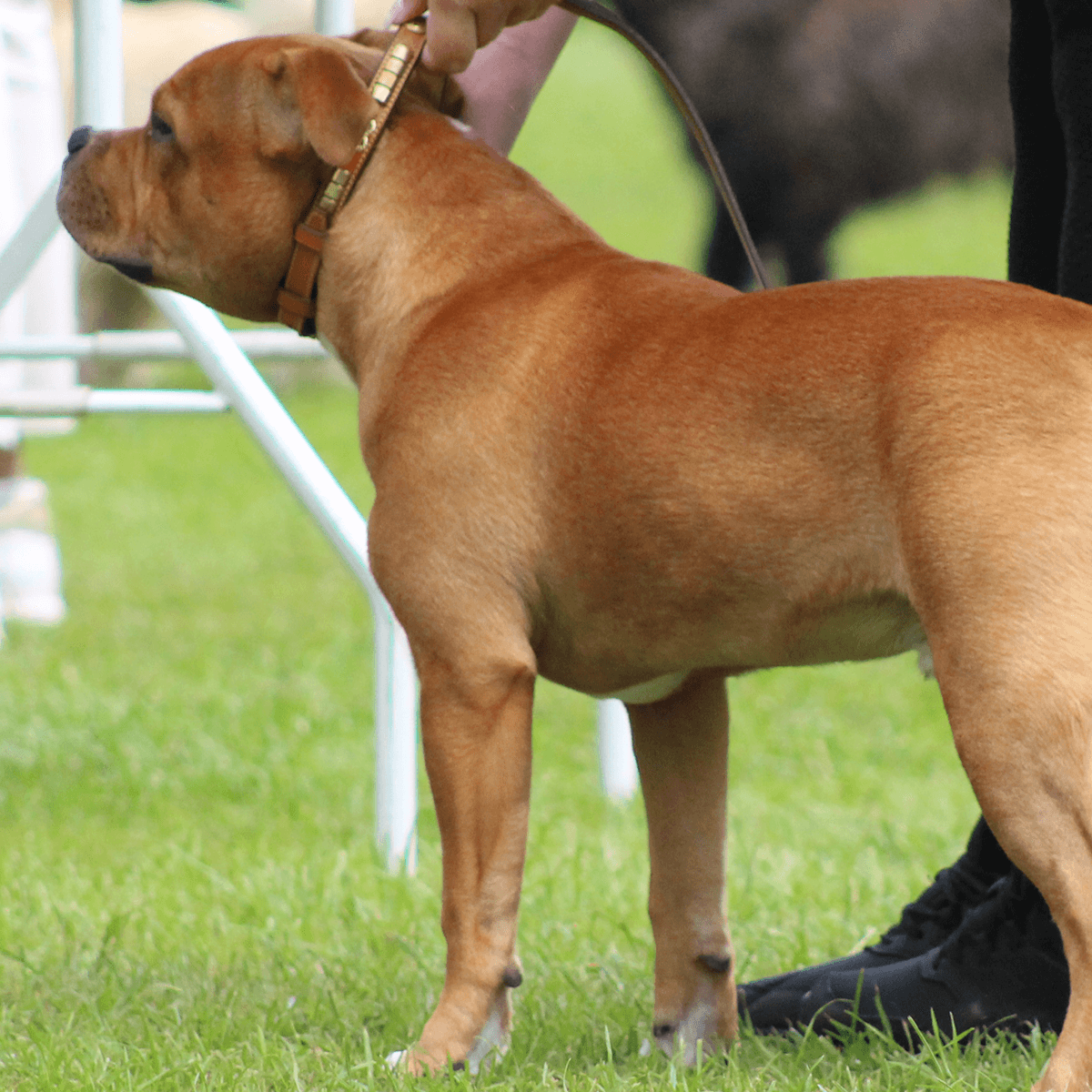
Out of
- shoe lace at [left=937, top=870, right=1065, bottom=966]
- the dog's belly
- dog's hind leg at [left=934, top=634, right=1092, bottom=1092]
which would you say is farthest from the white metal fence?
dog's hind leg at [left=934, top=634, right=1092, bottom=1092]

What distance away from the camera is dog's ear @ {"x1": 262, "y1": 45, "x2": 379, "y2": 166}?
78.2 inches

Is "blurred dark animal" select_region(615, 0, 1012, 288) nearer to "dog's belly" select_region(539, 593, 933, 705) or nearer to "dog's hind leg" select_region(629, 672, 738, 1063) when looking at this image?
"dog's hind leg" select_region(629, 672, 738, 1063)

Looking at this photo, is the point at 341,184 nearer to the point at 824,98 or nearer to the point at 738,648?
the point at 738,648

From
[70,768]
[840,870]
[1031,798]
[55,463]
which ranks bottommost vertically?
[55,463]

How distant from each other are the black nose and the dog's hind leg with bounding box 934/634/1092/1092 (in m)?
1.32

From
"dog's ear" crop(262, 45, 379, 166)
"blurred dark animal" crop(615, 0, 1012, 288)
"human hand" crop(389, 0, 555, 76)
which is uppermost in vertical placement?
"human hand" crop(389, 0, 555, 76)

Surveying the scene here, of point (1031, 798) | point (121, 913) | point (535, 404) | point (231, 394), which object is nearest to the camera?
point (1031, 798)

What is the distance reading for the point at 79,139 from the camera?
89.1 inches

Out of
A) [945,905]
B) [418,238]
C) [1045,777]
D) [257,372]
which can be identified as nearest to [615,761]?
[257,372]

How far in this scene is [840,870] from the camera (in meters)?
3.18

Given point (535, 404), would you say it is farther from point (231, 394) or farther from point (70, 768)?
point (70, 768)

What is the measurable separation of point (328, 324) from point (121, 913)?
4.04 feet

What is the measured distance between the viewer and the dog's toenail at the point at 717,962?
2.14m

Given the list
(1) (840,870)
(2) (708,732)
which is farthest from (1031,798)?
(1) (840,870)
